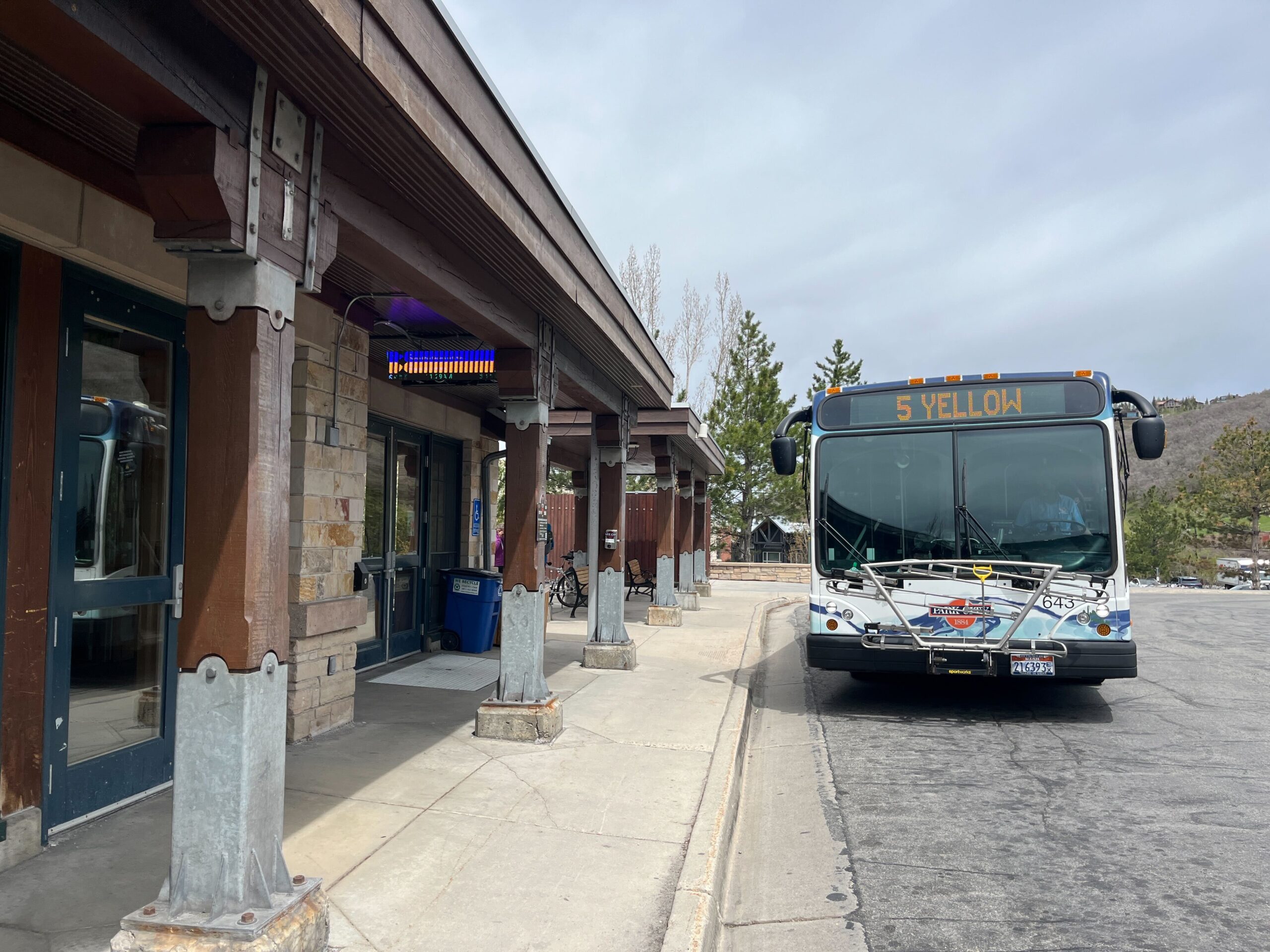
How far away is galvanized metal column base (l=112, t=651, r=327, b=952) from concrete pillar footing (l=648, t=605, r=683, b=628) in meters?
11.7

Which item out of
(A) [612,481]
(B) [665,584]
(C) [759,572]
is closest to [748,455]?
(C) [759,572]

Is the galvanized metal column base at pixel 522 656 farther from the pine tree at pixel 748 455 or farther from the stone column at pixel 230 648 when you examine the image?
the pine tree at pixel 748 455

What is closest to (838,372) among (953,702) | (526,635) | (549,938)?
(953,702)

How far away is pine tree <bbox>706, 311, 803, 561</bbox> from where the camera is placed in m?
35.7

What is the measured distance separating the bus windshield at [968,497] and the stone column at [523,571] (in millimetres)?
2724

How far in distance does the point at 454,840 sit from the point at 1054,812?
11.4 ft

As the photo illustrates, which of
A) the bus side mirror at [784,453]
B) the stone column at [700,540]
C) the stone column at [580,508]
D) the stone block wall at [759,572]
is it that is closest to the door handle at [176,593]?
the bus side mirror at [784,453]

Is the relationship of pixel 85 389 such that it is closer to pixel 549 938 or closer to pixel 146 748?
pixel 146 748

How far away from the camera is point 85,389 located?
4.32m

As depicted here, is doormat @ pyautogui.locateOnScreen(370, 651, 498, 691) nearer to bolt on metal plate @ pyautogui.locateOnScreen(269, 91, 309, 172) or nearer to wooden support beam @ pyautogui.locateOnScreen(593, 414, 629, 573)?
wooden support beam @ pyautogui.locateOnScreen(593, 414, 629, 573)

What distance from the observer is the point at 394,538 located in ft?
30.4

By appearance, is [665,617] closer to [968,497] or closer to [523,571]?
[968,497]

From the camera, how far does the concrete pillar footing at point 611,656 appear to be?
31.8ft

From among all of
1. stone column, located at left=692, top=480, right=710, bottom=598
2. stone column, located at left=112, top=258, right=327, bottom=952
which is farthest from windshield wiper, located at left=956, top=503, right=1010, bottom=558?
stone column, located at left=692, top=480, right=710, bottom=598
